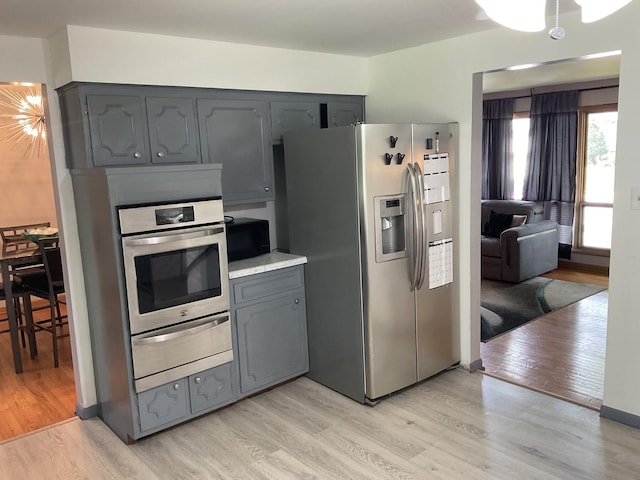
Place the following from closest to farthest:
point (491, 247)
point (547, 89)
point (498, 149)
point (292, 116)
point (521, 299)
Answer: point (292, 116) < point (521, 299) < point (491, 247) < point (547, 89) < point (498, 149)

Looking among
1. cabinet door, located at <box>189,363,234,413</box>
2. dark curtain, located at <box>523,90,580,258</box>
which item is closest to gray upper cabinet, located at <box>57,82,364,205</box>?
cabinet door, located at <box>189,363,234,413</box>

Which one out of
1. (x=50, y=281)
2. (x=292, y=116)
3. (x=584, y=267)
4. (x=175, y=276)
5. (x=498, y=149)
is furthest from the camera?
(x=498, y=149)

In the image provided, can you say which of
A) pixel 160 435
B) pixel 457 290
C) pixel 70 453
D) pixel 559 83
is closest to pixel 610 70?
pixel 559 83

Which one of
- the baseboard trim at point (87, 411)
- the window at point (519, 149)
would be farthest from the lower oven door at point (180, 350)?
the window at point (519, 149)

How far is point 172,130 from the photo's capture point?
3.29 metres

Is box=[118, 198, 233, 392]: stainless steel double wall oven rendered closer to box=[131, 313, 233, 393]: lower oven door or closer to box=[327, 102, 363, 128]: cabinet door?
box=[131, 313, 233, 393]: lower oven door

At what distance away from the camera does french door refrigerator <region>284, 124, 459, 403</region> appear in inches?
128

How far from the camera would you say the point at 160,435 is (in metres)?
3.17

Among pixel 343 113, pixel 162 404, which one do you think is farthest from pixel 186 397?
pixel 343 113

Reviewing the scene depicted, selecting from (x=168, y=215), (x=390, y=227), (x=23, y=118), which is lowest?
(x=390, y=227)

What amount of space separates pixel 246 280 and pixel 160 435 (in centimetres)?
105

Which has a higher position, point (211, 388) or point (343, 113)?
point (343, 113)

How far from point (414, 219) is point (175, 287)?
1.51 meters

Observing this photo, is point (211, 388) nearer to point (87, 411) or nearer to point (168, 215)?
point (87, 411)
